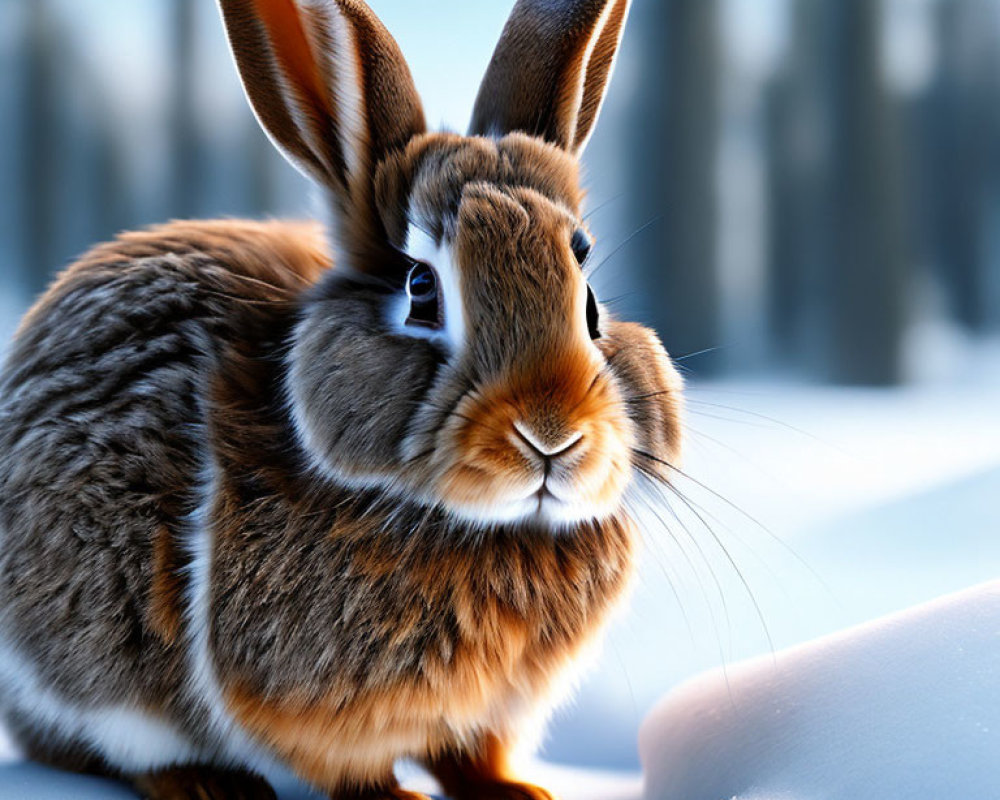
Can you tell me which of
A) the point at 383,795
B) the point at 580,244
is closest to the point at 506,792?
the point at 383,795

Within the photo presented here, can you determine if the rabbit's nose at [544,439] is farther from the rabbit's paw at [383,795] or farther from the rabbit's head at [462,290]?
the rabbit's paw at [383,795]

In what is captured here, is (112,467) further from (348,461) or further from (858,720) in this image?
(858,720)

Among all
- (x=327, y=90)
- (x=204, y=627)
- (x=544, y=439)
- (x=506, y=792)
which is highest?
(x=327, y=90)

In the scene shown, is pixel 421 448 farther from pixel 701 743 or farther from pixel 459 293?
pixel 701 743

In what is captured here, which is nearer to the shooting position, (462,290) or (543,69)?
(462,290)

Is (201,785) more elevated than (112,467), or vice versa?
(112,467)

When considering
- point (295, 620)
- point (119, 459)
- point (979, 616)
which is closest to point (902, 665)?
point (979, 616)

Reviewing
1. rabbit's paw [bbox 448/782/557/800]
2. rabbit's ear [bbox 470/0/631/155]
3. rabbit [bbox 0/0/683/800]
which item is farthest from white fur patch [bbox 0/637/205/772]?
rabbit's ear [bbox 470/0/631/155]
